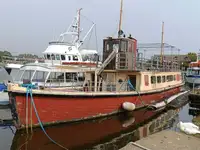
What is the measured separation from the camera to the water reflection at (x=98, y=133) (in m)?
10.2

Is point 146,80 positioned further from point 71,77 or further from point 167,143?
point 167,143

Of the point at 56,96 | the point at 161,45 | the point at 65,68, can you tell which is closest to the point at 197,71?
the point at 161,45

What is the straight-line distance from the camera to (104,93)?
13.4 m

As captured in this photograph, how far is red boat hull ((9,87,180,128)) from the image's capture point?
36.6 feet

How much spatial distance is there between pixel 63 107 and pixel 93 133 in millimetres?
2011

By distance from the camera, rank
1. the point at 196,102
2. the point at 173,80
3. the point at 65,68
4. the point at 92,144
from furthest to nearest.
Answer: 1. the point at 173,80
2. the point at 196,102
3. the point at 65,68
4. the point at 92,144

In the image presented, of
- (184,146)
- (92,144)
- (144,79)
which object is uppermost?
(144,79)

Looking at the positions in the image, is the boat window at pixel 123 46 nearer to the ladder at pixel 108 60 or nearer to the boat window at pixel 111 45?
the boat window at pixel 111 45

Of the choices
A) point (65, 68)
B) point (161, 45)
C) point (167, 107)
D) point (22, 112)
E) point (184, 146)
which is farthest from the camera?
point (161, 45)

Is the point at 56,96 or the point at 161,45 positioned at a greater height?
the point at 161,45

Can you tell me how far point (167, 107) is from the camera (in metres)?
19.2

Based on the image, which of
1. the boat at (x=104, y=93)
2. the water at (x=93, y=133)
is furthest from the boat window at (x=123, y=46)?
the water at (x=93, y=133)

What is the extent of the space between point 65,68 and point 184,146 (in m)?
10.6

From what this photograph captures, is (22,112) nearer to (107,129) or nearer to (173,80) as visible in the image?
(107,129)
